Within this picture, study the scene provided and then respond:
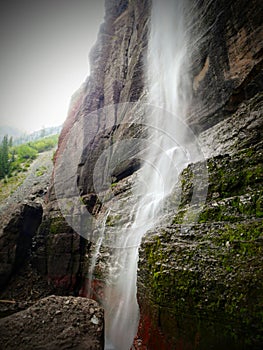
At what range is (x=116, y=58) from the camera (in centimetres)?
1789

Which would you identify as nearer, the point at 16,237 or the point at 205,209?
the point at 205,209

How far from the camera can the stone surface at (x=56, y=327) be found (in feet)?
12.1

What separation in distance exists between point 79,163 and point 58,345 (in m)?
11.0

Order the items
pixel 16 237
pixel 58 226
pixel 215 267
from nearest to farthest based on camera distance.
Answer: pixel 215 267 → pixel 16 237 → pixel 58 226

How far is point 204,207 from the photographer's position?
3912 millimetres

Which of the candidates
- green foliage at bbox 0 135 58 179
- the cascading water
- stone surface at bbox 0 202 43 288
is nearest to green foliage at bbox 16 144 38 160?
green foliage at bbox 0 135 58 179

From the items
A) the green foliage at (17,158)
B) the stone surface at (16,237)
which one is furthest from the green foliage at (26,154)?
the stone surface at (16,237)

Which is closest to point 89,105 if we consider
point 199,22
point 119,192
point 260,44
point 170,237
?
point 119,192

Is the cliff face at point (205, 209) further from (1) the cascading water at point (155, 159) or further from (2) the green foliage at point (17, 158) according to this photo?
(2) the green foliage at point (17, 158)

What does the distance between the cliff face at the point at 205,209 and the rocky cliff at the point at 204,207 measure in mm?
16

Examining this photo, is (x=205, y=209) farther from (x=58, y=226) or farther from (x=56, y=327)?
(x=58, y=226)

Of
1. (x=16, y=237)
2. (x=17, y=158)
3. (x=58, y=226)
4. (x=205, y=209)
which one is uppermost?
(x=17, y=158)

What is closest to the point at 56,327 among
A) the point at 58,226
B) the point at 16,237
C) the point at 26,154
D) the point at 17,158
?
the point at 58,226

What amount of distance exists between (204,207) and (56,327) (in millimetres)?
3541
